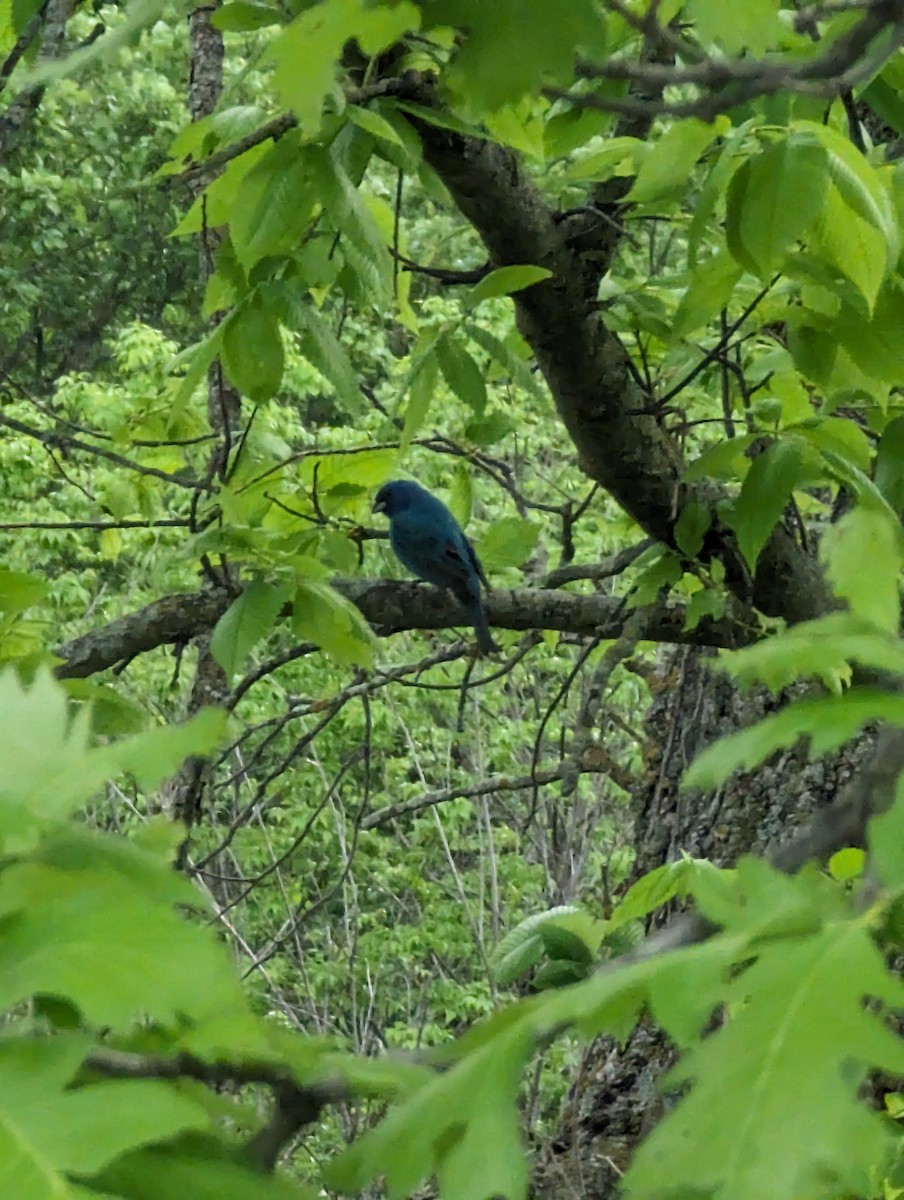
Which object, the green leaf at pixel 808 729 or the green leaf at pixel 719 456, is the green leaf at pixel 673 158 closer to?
the green leaf at pixel 719 456

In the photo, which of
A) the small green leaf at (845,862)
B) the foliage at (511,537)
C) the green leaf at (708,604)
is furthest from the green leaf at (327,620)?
the small green leaf at (845,862)

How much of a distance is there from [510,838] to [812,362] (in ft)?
17.0

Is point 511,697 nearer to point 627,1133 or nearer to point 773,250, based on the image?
point 627,1133

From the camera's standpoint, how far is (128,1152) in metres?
0.42

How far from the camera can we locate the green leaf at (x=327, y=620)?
1.83 meters

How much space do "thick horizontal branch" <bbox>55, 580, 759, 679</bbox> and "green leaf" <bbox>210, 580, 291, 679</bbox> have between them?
0.28m

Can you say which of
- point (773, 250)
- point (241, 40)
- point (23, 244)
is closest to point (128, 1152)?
point (773, 250)

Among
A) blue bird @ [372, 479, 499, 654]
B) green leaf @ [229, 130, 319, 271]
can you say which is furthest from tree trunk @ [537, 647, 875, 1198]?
green leaf @ [229, 130, 319, 271]

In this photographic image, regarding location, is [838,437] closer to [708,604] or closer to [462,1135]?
[708,604]

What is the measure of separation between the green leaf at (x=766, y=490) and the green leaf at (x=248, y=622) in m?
0.62

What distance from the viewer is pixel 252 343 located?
1.64m

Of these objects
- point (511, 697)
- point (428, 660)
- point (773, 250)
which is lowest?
point (511, 697)

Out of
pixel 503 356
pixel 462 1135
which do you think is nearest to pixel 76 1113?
pixel 462 1135

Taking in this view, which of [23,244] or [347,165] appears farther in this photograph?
[23,244]
